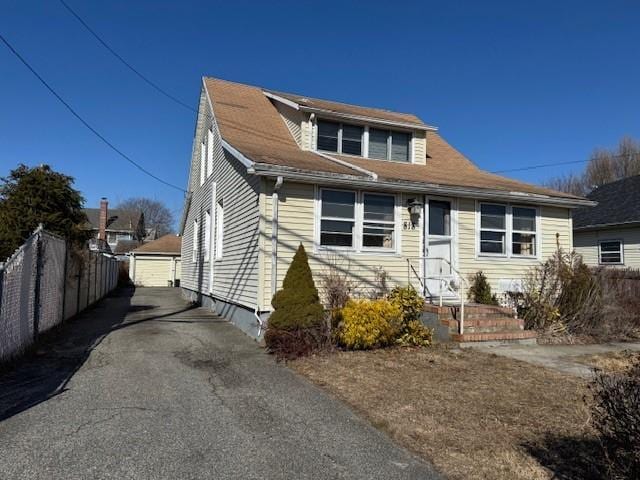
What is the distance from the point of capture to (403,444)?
4.50 m

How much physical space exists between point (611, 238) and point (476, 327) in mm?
16090

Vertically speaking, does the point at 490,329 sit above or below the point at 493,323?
below

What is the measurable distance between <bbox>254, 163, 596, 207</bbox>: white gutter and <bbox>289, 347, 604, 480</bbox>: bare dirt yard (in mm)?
3731

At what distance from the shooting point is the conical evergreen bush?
27.2 ft

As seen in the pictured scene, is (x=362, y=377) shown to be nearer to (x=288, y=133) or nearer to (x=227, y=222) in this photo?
(x=227, y=222)

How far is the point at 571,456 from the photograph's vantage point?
13.7 feet

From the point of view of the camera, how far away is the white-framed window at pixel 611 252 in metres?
21.6

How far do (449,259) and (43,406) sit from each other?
9237 millimetres

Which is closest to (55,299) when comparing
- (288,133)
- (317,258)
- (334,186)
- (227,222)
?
(227,222)

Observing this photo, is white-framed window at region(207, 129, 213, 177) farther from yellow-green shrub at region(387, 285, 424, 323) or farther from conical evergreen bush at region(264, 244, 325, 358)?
yellow-green shrub at region(387, 285, 424, 323)

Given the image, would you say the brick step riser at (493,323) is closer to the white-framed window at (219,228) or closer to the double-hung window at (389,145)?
the double-hung window at (389,145)

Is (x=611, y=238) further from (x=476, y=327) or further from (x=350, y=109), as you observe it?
(x=476, y=327)

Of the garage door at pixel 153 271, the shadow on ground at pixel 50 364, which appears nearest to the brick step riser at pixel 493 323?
the shadow on ground at pixel 50 364

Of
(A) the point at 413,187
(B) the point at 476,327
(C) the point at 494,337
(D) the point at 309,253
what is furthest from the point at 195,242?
(C) the point at 494,337
